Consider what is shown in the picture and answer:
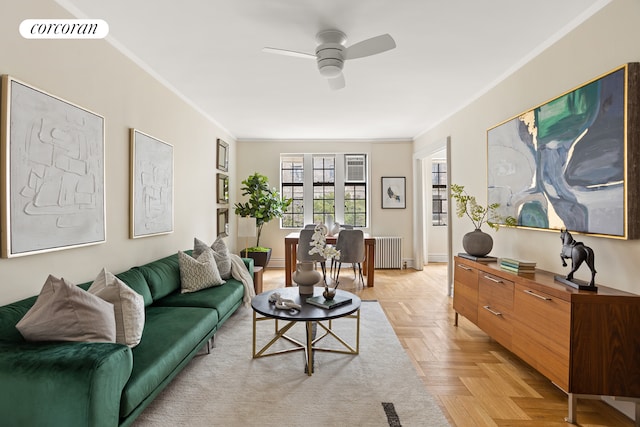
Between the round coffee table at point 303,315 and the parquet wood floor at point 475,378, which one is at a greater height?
the round coffee table at point 303,315

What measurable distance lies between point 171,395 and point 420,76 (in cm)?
369

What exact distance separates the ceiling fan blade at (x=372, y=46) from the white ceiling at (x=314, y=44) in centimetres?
20

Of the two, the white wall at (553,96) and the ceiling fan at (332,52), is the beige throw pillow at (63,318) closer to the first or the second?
the ceiling fan at (332,52)

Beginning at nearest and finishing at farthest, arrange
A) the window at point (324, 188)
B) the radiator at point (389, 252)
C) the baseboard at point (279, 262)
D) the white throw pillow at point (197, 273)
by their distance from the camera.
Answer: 1. the white throw pillow at point (197, 273)
2. the radiator at point (389, 252)
3. the baseboard at point (279, 262)
4. the window at point (324, 188)

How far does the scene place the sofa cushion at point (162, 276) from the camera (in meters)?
2.88

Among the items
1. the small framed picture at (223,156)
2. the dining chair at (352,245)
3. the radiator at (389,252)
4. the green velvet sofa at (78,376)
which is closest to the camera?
the green velvet sofa at (78,376)

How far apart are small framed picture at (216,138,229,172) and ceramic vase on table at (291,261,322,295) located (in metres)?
3.31

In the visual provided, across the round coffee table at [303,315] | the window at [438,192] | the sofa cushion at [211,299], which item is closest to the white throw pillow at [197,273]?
the sofa cushion at [211,299]

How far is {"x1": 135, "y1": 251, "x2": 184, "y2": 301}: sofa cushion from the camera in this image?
9.46ft

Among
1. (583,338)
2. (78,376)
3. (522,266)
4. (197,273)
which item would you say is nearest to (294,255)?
(197,273)

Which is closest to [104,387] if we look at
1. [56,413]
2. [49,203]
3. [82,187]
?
[56,413]

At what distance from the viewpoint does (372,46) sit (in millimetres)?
2439

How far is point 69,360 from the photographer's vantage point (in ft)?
4.60

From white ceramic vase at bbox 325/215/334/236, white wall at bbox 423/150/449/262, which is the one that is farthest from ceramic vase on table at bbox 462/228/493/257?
white wall at bbox 423/150/449/262
